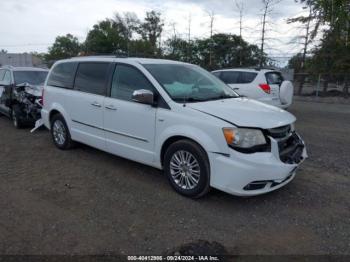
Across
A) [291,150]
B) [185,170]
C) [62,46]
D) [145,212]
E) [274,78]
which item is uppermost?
[62,46]

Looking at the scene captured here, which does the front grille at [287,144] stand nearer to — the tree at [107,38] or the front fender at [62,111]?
the front fender at [62,111]

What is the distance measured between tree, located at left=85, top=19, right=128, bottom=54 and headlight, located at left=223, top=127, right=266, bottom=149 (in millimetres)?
41236

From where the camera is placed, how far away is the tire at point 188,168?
4.02 m

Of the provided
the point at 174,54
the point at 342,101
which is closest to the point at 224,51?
the point at 174,54

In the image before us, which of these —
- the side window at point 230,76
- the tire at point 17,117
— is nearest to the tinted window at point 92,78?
the tire at point 17,117

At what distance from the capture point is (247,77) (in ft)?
34.3

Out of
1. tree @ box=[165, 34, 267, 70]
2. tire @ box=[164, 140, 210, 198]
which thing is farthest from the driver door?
tree @ box=[165, 34, 267, 70]

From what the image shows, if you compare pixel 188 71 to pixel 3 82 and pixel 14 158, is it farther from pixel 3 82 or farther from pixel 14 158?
pixel 3 82

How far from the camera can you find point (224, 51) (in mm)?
25047

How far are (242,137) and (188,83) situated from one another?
1.49m

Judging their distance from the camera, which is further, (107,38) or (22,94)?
(107,38)

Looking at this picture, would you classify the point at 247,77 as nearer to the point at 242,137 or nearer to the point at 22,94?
the point at 22,94

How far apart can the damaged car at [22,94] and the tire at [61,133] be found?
2132 mm

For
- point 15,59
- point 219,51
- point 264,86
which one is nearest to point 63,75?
point 264,86
